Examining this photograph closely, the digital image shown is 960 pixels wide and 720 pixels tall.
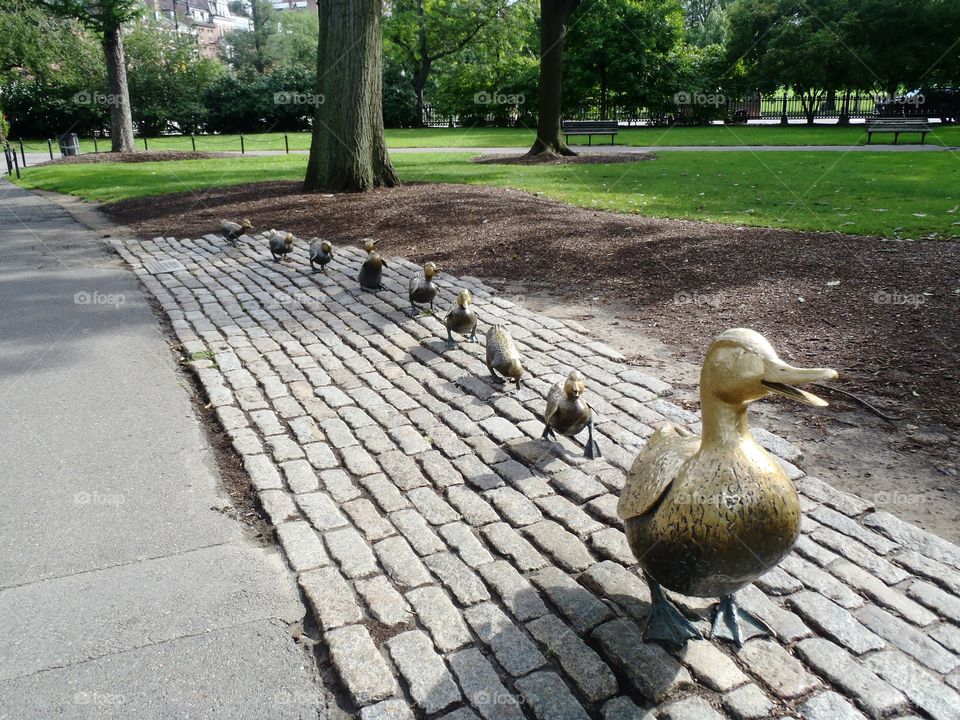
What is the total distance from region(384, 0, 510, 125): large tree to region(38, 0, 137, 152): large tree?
23881mm

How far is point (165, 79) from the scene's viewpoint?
143 feet

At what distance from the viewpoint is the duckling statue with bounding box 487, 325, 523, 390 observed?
6082 millimetres

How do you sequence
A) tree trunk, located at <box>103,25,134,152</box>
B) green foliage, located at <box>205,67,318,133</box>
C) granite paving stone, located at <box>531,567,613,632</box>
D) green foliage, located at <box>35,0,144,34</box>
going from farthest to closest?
1. green foliage, located at <box>205,67,318,133</box>
2. tree trunk, located at <box>103,25,134,152</box>
3. green foliage, located at <box>35,0,144,34</box>
4. granite paving stone, located at <box>531,567,613,632</box>

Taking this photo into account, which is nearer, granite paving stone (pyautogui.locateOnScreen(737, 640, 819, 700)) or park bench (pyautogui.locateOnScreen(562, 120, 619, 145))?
granite paving stone (pyautogui.locateOnScreen(737, 640, 819, 700))

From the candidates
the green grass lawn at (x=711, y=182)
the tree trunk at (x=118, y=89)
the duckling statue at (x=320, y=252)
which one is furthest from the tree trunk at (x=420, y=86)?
the duckling statue at (x=320, y=252)

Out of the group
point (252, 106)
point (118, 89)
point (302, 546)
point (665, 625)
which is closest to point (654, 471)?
point (665, 625)

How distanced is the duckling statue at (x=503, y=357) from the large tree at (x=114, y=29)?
25677 mm

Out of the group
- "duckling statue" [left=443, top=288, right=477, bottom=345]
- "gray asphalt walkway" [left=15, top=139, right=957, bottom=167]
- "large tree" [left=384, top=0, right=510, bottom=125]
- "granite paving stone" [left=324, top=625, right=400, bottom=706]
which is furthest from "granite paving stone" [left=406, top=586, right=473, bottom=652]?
"large tree" [left=384, top=0, right=510, bottom=125]

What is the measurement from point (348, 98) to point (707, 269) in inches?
357

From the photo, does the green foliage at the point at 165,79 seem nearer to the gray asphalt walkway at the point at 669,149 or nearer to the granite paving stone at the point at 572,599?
the gray asphalt walkway at the point at 669,149

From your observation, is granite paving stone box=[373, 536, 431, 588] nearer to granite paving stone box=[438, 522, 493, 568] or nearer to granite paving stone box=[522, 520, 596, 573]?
granite paving stone box=[438, 522, 493, 568]

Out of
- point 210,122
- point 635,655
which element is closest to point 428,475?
point 635,655

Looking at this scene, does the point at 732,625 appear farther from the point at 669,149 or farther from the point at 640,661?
the point at 669,149

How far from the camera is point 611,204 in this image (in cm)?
1455
